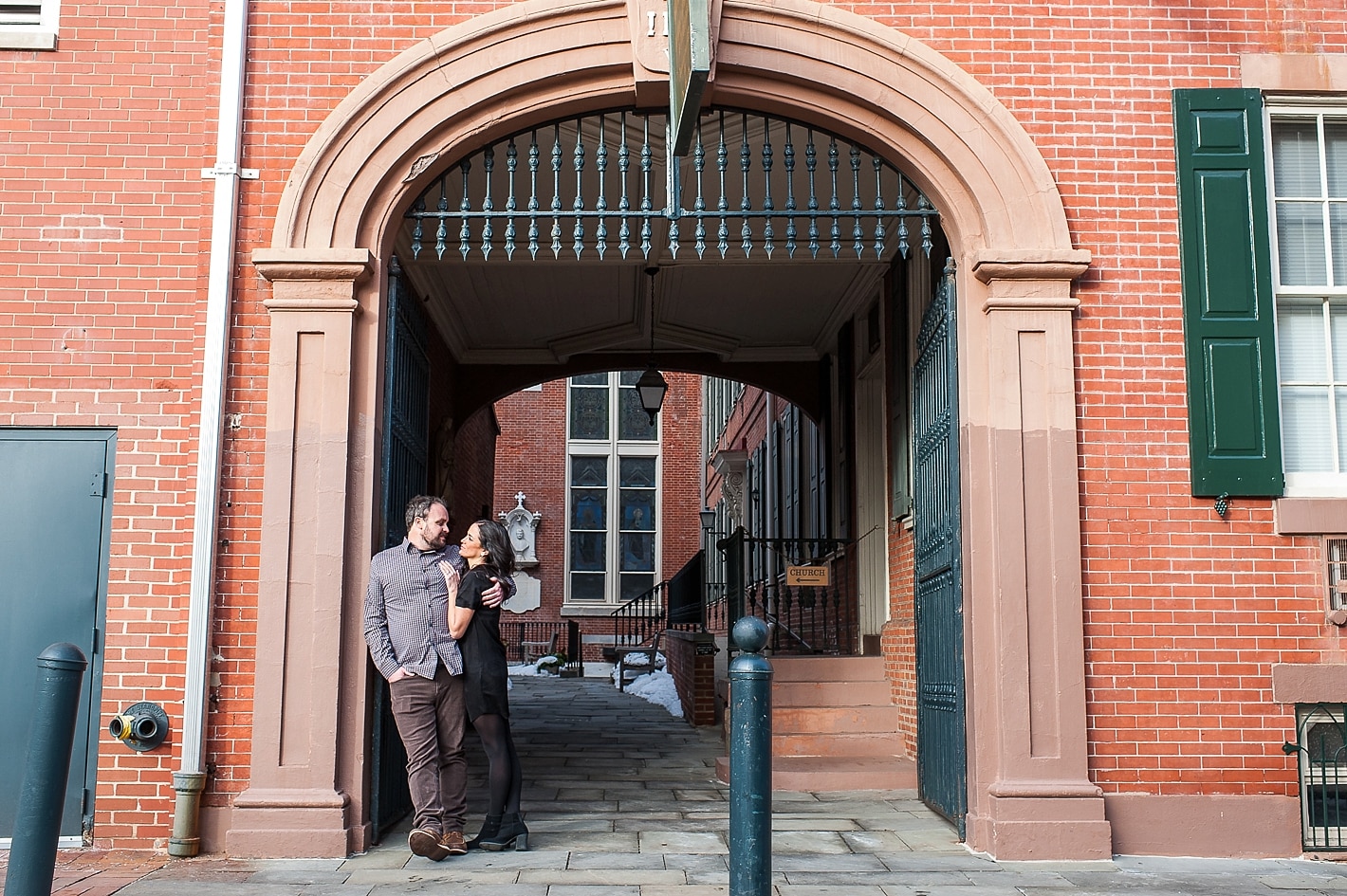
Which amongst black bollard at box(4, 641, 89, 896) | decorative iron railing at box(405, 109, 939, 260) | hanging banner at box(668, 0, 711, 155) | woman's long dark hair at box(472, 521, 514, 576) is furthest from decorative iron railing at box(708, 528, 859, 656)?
black bollard at box(4, 641, 89, 896)

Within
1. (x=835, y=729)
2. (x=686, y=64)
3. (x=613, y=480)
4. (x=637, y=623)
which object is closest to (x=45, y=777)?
(x=686, y=64)

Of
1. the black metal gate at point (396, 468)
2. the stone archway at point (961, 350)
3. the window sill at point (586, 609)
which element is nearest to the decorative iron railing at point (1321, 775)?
the stone archway at point (961, 350)

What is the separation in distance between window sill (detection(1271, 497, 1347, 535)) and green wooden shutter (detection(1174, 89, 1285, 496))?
5.8 inches

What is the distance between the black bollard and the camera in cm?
377

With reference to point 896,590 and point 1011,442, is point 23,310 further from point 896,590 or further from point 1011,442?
point 896,590

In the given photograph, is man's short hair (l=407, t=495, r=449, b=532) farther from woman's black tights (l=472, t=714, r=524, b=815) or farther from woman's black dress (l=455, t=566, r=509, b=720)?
woman's black tights (l=472, t=714, r=524, b=815)

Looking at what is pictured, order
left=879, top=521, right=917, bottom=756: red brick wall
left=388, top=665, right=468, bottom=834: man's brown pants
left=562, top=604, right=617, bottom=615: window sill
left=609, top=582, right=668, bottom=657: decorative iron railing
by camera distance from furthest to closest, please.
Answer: left=562, top=604, right=617, bottom=615: window sill < left=609, top=582, right=668, bottom=657: decorative iron railing < left=879, top=521, right=917, bottom=756: red brick wall < left=388, top=665, right=468, bottom=834: man's brown pants

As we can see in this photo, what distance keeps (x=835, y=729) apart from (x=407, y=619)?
4535 millimetres

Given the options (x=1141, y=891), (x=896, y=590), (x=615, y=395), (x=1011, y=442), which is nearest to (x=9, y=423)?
(x=1011, y=442)

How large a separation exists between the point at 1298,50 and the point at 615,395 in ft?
85.2

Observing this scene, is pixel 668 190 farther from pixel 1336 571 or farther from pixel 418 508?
pixel 1336 571

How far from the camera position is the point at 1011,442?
6594 mm

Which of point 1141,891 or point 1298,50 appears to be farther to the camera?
point 1298,50

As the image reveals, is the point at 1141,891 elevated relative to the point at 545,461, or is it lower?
lower
